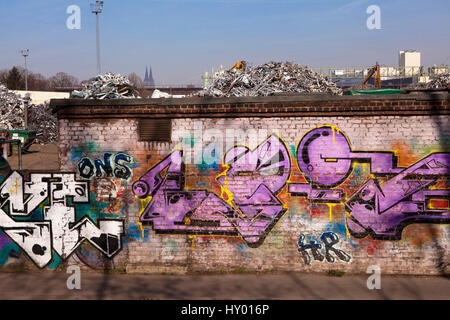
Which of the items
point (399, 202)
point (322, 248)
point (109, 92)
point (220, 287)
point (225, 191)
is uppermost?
point (109, 92)

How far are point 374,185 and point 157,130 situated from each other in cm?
454

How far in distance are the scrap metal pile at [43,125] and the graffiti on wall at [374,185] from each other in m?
24.2

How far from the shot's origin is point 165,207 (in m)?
8.41

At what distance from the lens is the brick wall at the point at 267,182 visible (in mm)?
8031

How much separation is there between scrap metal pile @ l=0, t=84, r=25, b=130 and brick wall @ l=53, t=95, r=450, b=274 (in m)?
21.6

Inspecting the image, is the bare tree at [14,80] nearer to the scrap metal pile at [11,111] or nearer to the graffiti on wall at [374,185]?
the scrap metal pile at [11,111]

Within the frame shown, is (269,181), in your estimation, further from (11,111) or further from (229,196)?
(11,111)

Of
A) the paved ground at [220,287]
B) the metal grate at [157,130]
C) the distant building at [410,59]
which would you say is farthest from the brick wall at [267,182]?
the distant building at [410,59]

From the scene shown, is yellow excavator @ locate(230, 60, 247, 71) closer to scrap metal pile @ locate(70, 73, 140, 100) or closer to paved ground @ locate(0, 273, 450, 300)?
scrap metal pile @ locate(70, 73, 140, 100)

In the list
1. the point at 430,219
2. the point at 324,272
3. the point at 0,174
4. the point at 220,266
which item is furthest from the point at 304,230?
the point at 0,174

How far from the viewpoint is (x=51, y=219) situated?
336 inches

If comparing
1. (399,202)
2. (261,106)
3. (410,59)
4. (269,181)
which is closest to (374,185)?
(399,202)

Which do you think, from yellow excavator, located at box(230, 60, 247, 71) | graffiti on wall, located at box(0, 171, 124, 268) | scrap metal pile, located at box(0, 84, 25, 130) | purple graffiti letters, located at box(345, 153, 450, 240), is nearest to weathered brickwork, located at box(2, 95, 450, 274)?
purple graffiti letters, located at box(345, 153, 450, 240)

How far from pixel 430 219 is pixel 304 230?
2.50m
